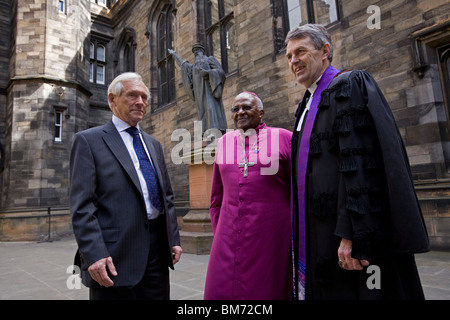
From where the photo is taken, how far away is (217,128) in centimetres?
616

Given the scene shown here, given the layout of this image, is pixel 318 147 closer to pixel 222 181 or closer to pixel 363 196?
pixel 363 196

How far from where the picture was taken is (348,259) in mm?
1116

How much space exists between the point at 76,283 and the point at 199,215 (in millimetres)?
2705

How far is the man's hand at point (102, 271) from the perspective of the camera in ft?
4.48

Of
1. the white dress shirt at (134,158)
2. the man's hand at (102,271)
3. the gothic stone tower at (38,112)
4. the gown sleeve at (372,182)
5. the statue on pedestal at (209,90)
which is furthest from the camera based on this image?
the gothic stone tower at (38,112)

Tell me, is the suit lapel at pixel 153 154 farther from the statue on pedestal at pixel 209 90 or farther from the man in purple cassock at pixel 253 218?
the statue on pedestal at pixel 209 90

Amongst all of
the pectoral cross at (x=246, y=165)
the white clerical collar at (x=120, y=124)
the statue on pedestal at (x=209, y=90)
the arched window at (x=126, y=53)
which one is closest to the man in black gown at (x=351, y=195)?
the pectoral cross at (x=246, y=165)

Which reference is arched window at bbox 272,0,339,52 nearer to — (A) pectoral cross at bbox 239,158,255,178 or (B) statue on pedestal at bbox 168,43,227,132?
(B) statue on pedestal at bbox 168,43,227,132

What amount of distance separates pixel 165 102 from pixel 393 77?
10.1 metres

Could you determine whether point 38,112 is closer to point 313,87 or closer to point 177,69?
point 177,69

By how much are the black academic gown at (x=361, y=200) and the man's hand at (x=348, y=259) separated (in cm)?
3

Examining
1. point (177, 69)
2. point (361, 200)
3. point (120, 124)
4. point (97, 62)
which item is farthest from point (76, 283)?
point (97, 62)

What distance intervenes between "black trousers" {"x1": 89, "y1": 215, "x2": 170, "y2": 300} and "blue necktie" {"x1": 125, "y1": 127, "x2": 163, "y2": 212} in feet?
0.37

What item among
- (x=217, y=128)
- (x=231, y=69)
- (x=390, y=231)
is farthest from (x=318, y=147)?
(x=231, y=69)
